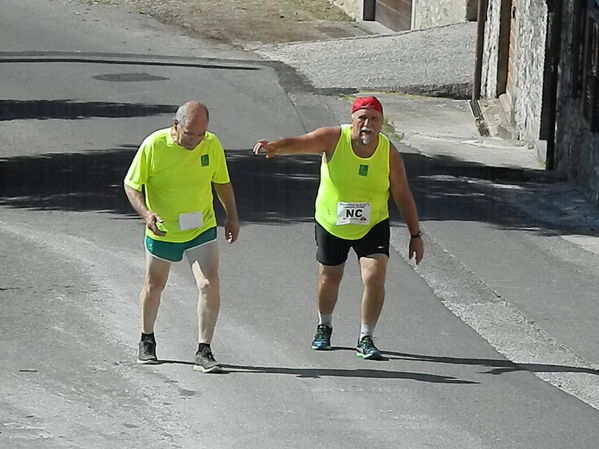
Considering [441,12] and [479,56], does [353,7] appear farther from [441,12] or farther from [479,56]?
[479,56]

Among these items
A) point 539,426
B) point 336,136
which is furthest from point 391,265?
point 539,426

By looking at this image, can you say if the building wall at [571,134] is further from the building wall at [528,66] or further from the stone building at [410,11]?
the stone building at [410,11]

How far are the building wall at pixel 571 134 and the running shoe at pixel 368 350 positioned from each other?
662 cm

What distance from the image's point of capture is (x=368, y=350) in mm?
9570

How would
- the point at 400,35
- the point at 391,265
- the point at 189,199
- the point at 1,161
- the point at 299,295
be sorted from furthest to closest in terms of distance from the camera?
the point at 400,35 < the point at 1,161 < the point at 391,265 < the point at 299,295 < the point at 189,199

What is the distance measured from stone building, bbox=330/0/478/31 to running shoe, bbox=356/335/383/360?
62.6 feet

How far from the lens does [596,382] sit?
933cm

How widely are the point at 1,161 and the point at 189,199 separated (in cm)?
882

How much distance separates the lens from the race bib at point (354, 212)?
375 inches

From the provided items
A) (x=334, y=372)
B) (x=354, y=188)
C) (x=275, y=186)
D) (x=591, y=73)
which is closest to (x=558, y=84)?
A: (x=591, y=73)

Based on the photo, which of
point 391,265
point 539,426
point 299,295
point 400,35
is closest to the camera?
point 539,426

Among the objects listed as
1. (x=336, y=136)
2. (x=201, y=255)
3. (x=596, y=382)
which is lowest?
(x=596, y=382)

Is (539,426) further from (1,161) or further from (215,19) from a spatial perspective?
(215,19)

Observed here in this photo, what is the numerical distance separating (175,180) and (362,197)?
48.0 inches
